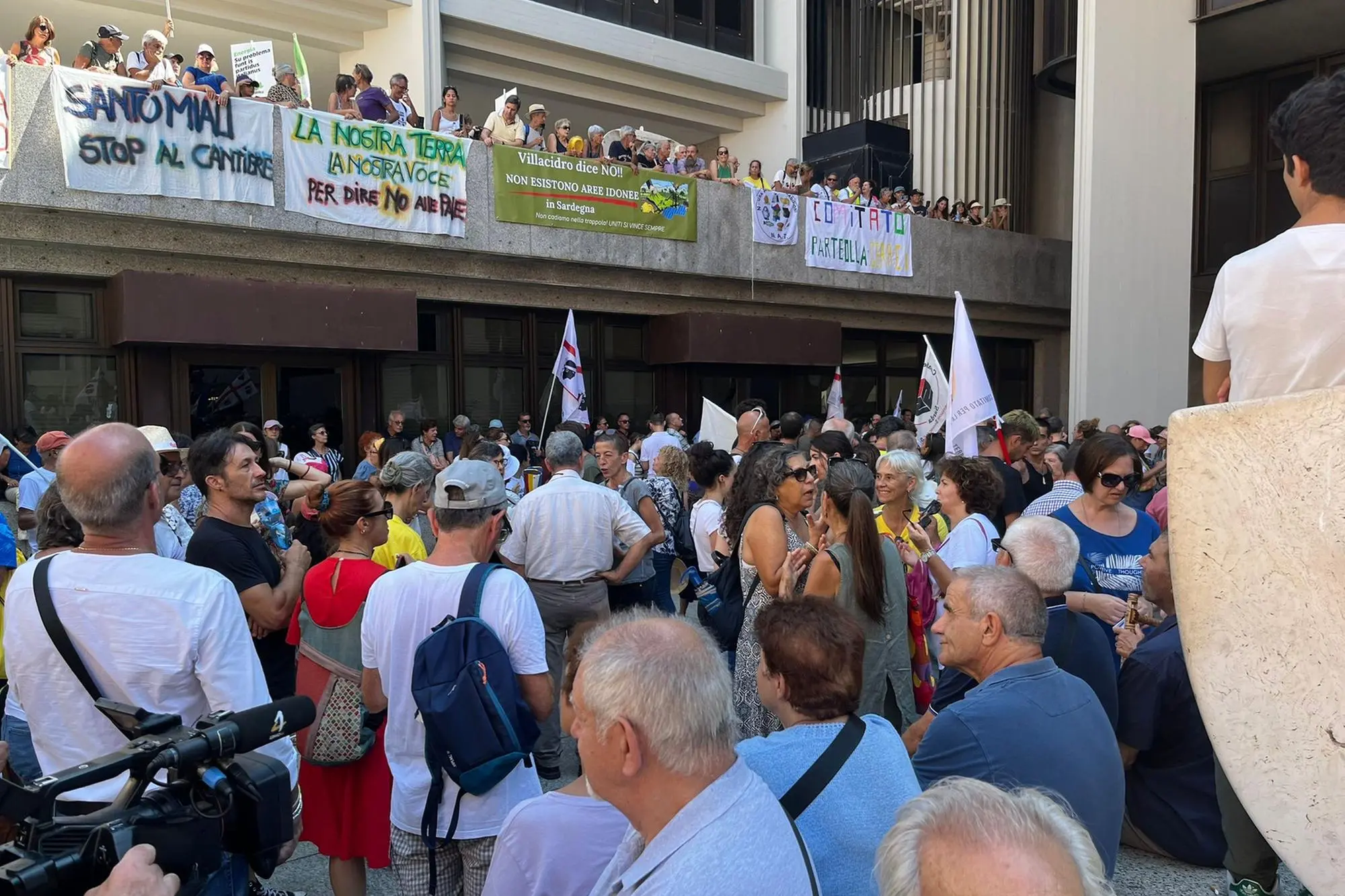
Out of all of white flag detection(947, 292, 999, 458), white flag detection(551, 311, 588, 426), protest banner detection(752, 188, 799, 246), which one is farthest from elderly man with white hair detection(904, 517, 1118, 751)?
protest banner detection(752, 188, 799, 246)

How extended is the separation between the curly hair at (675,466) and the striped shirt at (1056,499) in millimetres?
2282

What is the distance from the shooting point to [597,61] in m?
18.2

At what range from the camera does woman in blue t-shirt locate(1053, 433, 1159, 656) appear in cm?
467

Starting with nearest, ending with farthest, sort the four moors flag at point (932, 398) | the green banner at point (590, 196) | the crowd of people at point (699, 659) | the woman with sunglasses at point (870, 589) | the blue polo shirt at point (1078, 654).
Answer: the crowd of people at point (699, 659)
the blue polo shirt at point (1078, 654)
the woman with sunglasses at point (870, 589)
the four moors flag at point (932, 398)
the green banner at point (590, 196)

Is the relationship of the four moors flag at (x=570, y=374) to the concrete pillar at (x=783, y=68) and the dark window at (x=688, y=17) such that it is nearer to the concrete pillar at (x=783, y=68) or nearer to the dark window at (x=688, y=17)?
the dark window at (x=688, y=17)

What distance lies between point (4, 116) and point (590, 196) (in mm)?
6847

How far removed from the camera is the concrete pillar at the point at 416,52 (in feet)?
49.8

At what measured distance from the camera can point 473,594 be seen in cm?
297

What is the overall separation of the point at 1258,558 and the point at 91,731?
8.33 ft

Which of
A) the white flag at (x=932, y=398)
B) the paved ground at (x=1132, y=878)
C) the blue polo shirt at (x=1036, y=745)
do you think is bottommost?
the paved ground at (x=1132, y=878)

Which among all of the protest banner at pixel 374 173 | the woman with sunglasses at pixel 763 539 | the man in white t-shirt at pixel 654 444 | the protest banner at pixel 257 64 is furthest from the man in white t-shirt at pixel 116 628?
the protest banner at pixel 257 64

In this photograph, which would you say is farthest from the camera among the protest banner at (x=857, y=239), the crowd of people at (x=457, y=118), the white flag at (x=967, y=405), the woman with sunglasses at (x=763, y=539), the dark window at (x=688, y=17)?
the dark window at (x=688, y=17)

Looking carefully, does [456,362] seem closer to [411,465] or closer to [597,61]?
[597,61]

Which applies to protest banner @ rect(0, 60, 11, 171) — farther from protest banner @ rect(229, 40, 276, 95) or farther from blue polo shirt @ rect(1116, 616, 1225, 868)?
blue polo shirt @ rect(1116, 616, 1225, 868)
